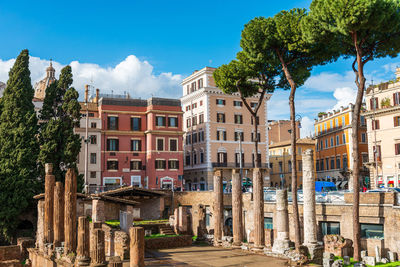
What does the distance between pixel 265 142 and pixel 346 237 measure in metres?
30.8

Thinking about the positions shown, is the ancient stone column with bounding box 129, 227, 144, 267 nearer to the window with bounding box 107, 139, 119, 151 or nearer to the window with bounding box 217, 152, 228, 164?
the window with bounding box 107, 139, 119, 151

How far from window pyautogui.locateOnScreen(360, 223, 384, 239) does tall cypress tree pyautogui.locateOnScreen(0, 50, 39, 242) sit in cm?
2497

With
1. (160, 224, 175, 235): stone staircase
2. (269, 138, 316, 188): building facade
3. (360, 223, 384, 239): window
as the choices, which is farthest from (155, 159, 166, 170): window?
(360, 223, 384, 239): window

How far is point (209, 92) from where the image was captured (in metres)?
51.8

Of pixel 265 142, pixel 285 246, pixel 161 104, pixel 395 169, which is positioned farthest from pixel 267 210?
pixel 265 142

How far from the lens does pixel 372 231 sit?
890 inches

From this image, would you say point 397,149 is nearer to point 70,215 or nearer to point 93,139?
point 93,139

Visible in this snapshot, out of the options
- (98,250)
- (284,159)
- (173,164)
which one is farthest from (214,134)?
(98,250)

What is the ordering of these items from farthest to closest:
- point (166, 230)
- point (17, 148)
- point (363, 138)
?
point (363, 138) → point (17, 148) → point (166, 230)

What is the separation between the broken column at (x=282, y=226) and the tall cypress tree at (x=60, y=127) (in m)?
19.7

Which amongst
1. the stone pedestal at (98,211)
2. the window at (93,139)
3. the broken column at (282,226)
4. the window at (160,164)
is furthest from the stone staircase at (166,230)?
the window at (93,139)

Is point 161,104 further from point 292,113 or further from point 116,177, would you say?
point 292,113

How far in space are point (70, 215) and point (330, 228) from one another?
586 inches

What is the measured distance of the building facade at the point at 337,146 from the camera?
50719mm
